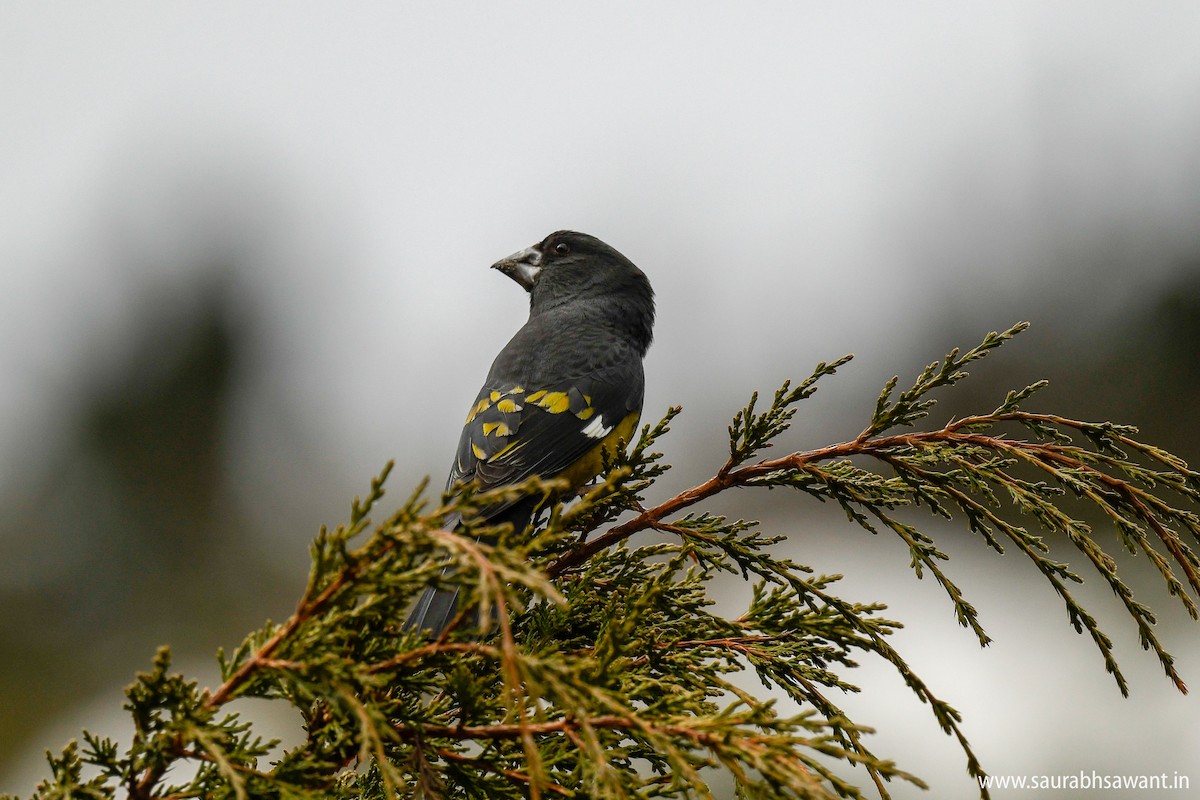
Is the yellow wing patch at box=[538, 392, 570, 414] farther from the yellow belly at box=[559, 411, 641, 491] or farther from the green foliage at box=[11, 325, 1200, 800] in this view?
the green foliage at box=[11, 325, 1200, 800]

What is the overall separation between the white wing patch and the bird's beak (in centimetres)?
167

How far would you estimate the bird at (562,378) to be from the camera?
3.71 metres

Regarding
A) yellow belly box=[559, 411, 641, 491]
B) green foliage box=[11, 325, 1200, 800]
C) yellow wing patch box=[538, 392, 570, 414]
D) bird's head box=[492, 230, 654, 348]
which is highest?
bird's head box=[492, 230, 654, 348]

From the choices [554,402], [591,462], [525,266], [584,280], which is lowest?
[591,462]

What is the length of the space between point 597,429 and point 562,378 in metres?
0.38

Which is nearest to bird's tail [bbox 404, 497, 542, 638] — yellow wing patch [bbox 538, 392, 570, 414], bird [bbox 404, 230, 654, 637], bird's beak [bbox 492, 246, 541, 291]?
bird [bbox 404, 230, 654, 637]

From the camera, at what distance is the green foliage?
4.93 feet

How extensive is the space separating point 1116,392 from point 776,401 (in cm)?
957

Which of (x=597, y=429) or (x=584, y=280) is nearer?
(x=597, y=429)

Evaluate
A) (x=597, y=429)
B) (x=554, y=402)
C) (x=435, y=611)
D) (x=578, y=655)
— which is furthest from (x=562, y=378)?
(x=578, y=655)

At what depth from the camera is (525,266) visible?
5512 mm

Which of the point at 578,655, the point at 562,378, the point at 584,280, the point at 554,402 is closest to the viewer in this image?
the point at 578,655

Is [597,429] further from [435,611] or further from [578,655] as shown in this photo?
[578,655]

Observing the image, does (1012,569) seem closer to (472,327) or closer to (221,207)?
(472,327)
